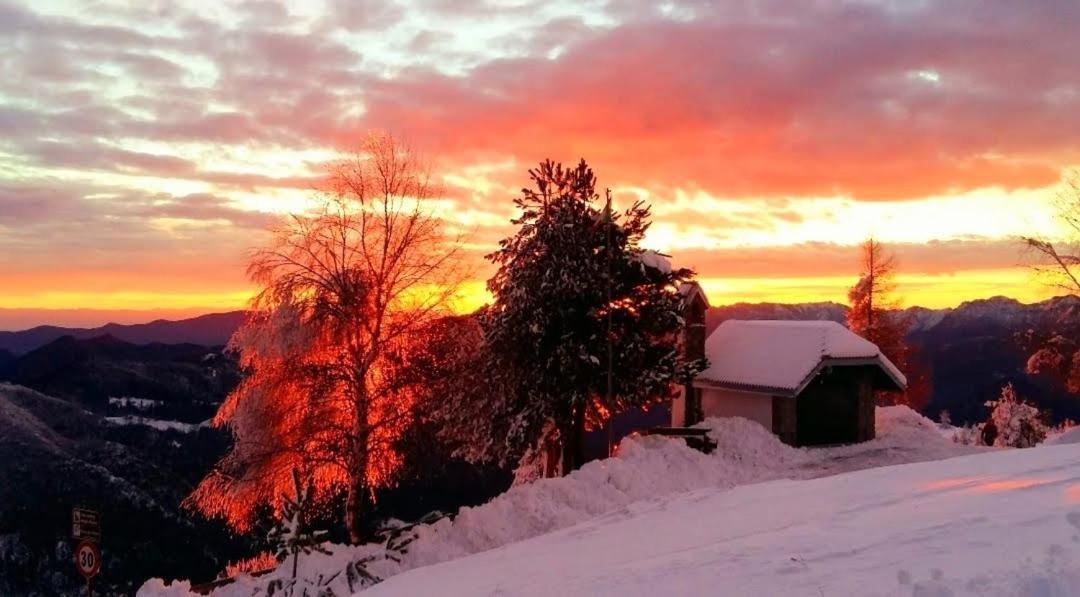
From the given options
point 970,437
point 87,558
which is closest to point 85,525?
point 87,558

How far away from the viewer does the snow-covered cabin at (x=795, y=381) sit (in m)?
29.9

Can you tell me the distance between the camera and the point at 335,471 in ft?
67.3

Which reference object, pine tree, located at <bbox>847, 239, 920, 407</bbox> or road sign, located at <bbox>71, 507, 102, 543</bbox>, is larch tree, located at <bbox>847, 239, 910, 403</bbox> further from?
road sign, located at <bbox>71, 507, 102, 543</bbox>

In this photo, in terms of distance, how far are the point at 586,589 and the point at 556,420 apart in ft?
52.7

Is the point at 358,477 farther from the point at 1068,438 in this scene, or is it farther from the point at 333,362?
the point at 1068,438

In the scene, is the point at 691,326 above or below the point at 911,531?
above

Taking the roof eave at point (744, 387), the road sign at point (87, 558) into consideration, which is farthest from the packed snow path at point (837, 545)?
the roof eave at point (744, 387)

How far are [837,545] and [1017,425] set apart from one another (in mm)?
28971

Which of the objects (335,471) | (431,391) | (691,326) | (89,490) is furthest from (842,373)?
(89,490)

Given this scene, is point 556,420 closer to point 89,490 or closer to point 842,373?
point 842,373

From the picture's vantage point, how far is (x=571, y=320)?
24.0 m

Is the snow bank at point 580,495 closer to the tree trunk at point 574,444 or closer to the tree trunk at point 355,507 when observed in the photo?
the tree trunk at point 355,507

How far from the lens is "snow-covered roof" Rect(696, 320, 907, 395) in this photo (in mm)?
29844

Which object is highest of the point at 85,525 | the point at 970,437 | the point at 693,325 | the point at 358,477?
the point at 693,325
